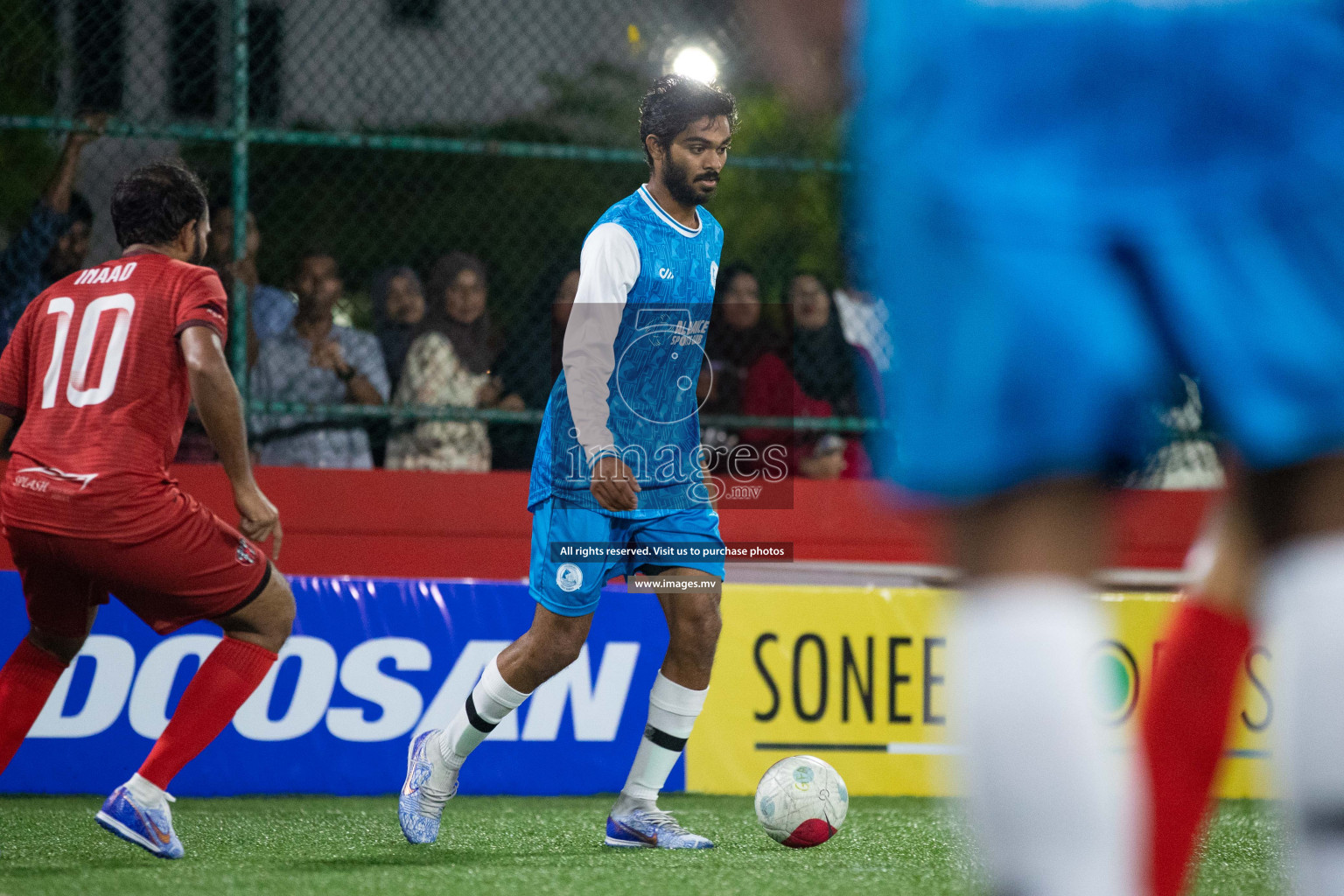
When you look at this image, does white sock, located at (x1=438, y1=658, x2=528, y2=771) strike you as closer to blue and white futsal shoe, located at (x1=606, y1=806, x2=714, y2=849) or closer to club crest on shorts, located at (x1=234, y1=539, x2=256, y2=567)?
blue and white futsal shoe, located at (x1=606, y1=806, x2=714, y2=849)

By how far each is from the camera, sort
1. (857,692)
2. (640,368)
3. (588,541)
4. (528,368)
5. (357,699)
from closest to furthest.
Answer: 1. (588,541)
2. (640,368)
3. (357,699)
4. (857,692)
5. (528,368)

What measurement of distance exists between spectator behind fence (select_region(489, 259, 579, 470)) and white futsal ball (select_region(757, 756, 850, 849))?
260cm

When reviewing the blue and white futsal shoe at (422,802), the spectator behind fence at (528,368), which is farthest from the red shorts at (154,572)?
the spectator behind fence at (528,368)

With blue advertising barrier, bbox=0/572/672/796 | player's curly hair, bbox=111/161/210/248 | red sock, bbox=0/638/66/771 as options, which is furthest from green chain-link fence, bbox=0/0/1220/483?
red sock, bbox=0/638/66/771

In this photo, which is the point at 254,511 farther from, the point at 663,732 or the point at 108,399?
the point at 663,732

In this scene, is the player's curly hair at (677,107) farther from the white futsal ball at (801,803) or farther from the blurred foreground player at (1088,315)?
the blurred foreground player at (1088,315)

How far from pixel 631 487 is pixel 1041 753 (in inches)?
113

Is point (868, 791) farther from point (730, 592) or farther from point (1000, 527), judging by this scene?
point (1000, 527)

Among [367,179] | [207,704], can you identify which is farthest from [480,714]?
[367,179]

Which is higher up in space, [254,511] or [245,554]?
[254,511]

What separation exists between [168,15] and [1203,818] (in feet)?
20.4

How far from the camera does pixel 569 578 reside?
4.00 meters

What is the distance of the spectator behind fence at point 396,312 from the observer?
6168 mm

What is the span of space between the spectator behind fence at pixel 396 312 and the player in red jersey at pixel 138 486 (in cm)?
224
